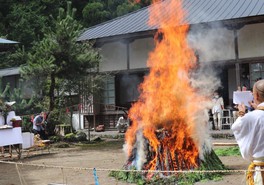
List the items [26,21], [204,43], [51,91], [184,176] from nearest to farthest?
[184,176], [51,91], [204,43], [26,21]

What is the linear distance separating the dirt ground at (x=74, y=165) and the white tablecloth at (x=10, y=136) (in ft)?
2.19

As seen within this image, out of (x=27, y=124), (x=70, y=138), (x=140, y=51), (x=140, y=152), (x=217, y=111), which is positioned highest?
(x=140, y=51)

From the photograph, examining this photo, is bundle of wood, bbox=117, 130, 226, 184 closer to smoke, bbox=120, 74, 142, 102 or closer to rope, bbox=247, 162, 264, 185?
rope, bbox=247, 162, 264, 185

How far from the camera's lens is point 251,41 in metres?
16.5

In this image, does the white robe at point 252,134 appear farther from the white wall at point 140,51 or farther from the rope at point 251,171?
the white wall at point 140,51

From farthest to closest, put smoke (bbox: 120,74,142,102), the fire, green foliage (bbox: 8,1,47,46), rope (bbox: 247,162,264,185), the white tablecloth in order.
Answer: green foliage (bbox: 8,1,47,46)
smoke (bbox: 120,74,142,102)
the white tablecloth
the fire
rope (bbox: 247,162,264,185)

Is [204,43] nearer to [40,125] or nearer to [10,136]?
[40,125]

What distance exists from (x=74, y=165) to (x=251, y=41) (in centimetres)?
982

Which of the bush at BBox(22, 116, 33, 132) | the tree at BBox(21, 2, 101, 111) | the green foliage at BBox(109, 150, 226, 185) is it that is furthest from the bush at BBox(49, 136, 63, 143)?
the green foliage at BBox(109, 150, 226, 185)

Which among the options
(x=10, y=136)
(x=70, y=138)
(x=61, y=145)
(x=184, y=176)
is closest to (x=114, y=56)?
(x=70, y=138)

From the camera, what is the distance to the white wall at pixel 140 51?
62.0 feet

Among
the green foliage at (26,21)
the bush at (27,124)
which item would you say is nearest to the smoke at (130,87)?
the bush at (27,124)

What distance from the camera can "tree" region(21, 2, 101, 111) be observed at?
50.9ft

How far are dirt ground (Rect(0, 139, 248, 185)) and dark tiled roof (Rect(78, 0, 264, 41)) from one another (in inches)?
258
